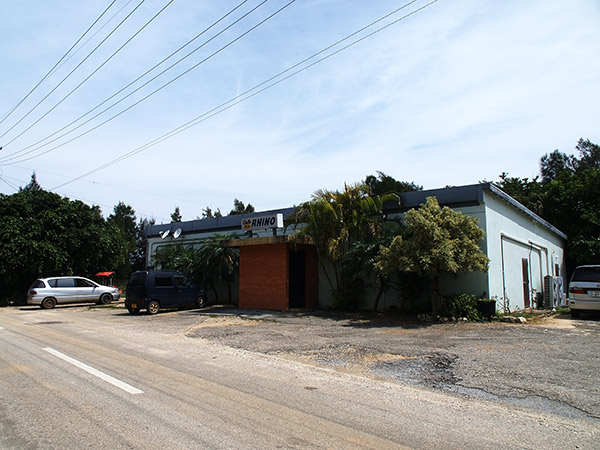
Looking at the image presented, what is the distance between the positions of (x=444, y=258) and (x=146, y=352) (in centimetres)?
887

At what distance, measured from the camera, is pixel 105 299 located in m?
26.5

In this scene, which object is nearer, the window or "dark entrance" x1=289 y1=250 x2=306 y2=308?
the window

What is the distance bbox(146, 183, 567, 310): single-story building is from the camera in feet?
52.5

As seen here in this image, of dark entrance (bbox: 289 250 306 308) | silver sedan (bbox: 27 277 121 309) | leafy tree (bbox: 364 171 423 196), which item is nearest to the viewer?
dark entrance (bbox: 289 250 306 308)

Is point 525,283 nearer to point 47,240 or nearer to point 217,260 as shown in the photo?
point 217,260

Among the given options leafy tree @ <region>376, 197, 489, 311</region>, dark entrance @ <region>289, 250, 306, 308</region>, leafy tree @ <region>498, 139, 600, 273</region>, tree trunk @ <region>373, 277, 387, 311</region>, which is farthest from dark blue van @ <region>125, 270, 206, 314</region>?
leafy tree @ <region>498, 139, 600, 273</region>

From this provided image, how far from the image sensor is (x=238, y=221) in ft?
82.2

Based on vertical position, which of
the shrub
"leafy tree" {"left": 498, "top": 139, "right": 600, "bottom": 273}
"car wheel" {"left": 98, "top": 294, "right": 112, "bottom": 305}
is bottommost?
"car wheel" {"left": 98, "top": 294, "right": 112, "bottom": 305}

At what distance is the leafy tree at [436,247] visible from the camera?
1359 centimetres

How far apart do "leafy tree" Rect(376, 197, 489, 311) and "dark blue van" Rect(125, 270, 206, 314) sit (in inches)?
383

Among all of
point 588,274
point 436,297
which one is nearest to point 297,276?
point 436,297

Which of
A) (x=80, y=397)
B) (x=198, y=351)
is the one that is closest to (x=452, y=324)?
(x=198, y=351)

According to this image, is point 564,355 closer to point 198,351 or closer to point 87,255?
point 198,351

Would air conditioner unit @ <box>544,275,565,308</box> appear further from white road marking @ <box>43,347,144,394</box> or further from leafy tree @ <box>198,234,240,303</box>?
white road marking @ <box>43,347,144,394</box>
